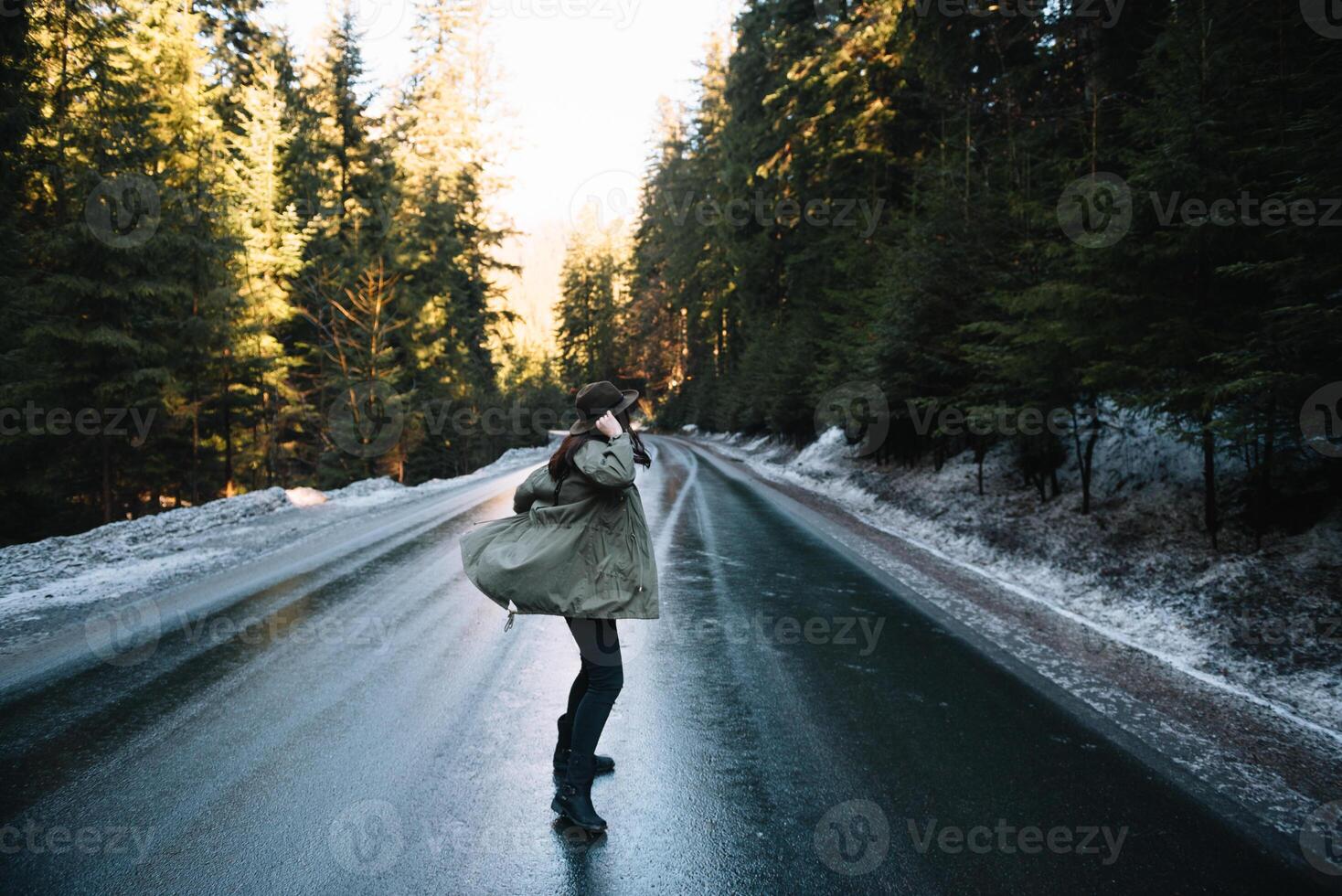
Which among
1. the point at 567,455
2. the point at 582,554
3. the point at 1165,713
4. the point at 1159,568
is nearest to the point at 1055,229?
the point at 1159,568

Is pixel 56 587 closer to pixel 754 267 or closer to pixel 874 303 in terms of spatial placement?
pixel 874 303

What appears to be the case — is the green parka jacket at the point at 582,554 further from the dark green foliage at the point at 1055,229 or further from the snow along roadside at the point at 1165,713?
the dark green foliage at the point at 1055,229

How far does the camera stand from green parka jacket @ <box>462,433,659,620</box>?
3.21 m

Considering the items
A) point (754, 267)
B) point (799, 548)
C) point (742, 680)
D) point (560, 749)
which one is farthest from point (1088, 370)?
point (754, 267)

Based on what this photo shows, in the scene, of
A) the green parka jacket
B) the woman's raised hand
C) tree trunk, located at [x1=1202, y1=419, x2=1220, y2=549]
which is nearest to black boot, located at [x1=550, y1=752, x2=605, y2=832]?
the green parka jacket

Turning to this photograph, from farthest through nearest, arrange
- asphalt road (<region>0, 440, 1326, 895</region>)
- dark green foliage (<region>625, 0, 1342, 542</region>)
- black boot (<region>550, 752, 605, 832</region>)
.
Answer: dark green foliage (<region>625, 0, 1342, 542</region>), black boot (<region>550, 752, 605, 832</region>), asphalt road (<region>0, 440, 1326, 895</region>)

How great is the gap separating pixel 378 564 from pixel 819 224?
1938 cm

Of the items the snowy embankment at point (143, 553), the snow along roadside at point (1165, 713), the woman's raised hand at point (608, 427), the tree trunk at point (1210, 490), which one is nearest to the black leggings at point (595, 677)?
the woman's raised hand at point (608, 427)

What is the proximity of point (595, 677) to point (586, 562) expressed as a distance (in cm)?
58

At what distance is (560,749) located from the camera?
3611 mm

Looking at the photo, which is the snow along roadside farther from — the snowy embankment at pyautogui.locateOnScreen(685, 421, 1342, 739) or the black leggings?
the black leggings

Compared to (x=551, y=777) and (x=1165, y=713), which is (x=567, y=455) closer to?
(x=551, y=777)

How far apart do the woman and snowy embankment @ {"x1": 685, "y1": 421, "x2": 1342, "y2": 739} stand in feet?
14.7

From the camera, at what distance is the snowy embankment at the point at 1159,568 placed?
516cm
